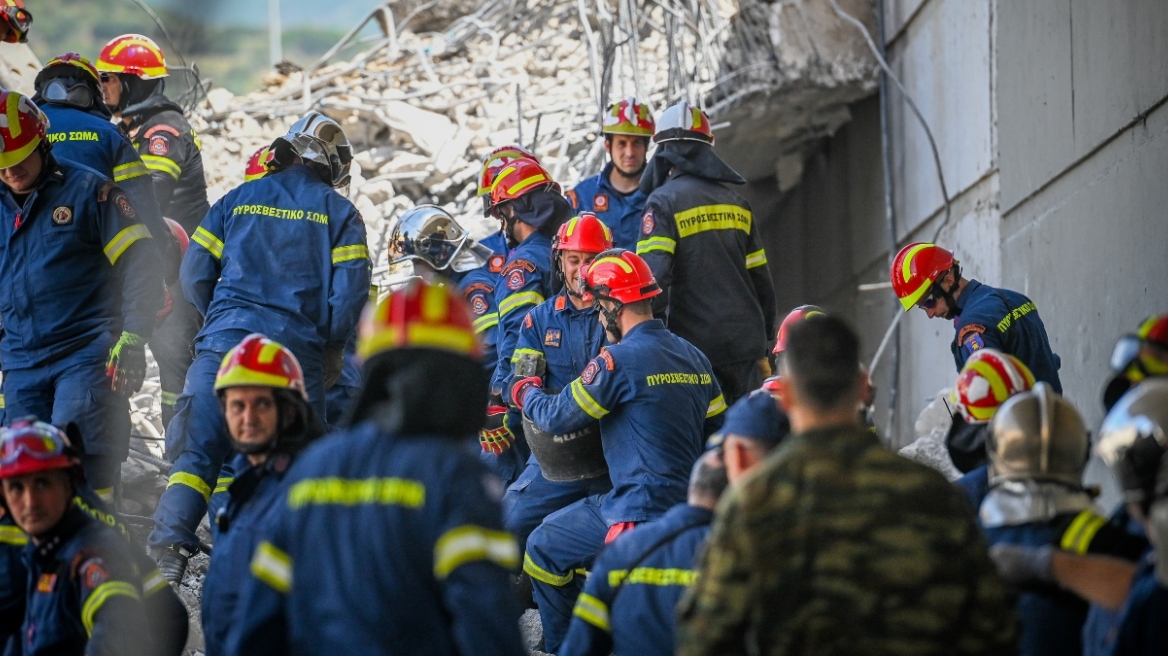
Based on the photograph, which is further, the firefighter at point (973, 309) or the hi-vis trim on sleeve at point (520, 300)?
the hi-vis trim on sleeve at point (520, 300)

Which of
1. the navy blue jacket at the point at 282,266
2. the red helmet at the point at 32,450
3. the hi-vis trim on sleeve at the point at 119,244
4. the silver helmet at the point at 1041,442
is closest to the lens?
the silver helmet at the point at 1041,442

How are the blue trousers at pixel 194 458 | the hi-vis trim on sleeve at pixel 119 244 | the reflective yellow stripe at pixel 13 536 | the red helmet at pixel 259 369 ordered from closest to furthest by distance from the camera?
the reflective yellow stripe at pixel 13 536 < the red helmet at pixel 259 369 < the blue trousers at pixel 194 458 < the hi-vis trim on sleeve at pixel 119 244

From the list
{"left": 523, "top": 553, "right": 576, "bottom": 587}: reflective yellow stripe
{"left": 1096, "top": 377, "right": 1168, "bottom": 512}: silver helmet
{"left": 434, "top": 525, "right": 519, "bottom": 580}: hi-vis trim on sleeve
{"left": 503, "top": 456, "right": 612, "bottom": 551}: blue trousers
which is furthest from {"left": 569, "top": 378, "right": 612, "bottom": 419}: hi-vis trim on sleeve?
{"left": 1096, "top": 377, "right": 1168, "bottom": 512}: silver helmet

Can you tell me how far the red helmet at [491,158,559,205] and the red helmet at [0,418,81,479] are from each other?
12.7 feet

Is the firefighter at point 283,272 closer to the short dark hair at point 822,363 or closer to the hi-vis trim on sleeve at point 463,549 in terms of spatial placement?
the hi-vis trim on sleeve at point 463,549

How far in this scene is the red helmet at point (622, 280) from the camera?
21.1 feet

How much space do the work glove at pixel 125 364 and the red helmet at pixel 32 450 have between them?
1.49 metres

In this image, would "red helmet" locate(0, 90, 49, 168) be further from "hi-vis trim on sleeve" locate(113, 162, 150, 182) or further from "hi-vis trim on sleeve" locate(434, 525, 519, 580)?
"hi-vis trim on sleeve" locate(434, 525, 519, 580)

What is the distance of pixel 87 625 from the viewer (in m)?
4.25

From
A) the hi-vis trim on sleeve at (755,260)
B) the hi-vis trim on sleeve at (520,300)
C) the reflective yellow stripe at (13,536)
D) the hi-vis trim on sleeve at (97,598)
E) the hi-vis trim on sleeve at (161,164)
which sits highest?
the hi-vis trim on sleeve at (161,164)

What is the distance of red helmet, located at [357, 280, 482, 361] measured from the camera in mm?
3449

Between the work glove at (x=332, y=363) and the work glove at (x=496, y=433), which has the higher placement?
the work glove at (x=332, y=363)

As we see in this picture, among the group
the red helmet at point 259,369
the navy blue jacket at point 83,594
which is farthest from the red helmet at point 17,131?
the navy blue jacket at point 83,594

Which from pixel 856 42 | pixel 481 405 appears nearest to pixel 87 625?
pixel 481 405
